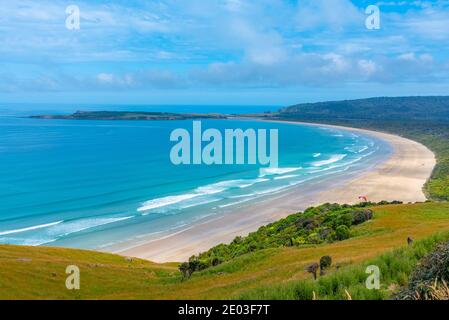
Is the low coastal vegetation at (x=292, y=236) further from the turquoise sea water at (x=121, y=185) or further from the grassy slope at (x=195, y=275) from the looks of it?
the turquoise sea water at (x=121, y=185)

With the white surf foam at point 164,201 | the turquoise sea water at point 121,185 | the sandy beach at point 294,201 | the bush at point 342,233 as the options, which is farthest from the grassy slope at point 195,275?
the white surf foam at point 164,201

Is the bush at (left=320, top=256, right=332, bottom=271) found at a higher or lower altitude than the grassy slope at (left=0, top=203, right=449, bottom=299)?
higher

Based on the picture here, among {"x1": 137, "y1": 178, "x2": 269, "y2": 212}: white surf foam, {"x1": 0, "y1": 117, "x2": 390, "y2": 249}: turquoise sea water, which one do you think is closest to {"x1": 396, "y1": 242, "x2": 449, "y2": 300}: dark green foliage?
{"x1": 0, "y1": 117, "x2": 390, "y2": 249}: turquoise sea water

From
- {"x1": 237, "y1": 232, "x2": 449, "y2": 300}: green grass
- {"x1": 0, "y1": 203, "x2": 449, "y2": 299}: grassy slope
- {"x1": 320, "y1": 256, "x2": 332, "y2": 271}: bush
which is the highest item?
{"x1": 237, "y1": 232, "x2": 449, "y2": 300}: green grass

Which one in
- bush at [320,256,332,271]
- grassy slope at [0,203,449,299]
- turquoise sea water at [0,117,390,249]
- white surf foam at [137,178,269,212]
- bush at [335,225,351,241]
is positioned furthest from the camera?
white surf foam at [137,178,269,212]

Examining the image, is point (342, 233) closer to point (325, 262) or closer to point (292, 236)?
point (292, 236)

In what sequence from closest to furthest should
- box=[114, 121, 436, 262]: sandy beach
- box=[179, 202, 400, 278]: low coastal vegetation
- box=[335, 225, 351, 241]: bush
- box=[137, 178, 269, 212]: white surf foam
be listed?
1. box=[179, 202, 400, 278]: low coastal vegetation
2. box=[335, 225, 351, 241]: bush
3. box=[114, 121, 436, 262]: sandy beach
4. box=[137, 178, 269, 212]: white surf foam

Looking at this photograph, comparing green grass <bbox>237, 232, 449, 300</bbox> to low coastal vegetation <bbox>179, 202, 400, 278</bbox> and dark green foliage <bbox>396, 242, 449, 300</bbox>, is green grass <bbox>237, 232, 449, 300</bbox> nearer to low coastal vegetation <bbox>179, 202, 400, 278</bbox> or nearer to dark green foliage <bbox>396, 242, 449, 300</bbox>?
dark green foliage <bbox>396, 242, 449, 300</bbox>
